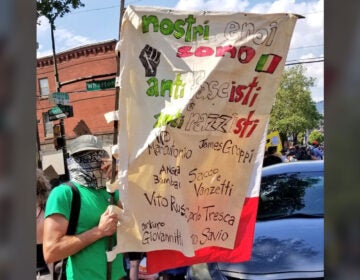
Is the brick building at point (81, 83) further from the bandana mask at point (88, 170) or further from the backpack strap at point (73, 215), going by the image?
the backpack strap at point (73, 215)

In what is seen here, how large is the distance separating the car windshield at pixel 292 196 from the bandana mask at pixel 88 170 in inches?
99.4

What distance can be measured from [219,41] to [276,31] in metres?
0.34

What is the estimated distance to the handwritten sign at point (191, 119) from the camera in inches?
94.8

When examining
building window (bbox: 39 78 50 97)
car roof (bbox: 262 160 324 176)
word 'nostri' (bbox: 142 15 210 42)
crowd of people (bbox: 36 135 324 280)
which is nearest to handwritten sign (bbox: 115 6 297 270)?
word 'nostri' (bbox: 142 15 210 42)

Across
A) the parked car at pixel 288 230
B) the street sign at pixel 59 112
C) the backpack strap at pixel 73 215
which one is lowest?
the parked car at pixel 288 230

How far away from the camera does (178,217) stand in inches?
98.0

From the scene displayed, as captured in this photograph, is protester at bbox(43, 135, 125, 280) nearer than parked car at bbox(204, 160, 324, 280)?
Yes

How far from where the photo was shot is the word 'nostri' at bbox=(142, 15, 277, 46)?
2432mm

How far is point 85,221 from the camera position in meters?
2.55

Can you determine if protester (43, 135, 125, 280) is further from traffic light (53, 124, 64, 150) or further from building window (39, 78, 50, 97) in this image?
building window (39, 78, 50, 97)

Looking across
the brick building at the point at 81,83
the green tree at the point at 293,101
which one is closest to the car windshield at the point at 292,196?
the brick building at the point at 81,83

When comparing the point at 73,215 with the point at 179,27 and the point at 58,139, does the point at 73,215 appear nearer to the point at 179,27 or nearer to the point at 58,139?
the point at 179,27

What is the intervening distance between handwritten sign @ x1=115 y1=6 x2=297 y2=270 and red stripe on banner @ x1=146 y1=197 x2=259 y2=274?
3 centimetres
